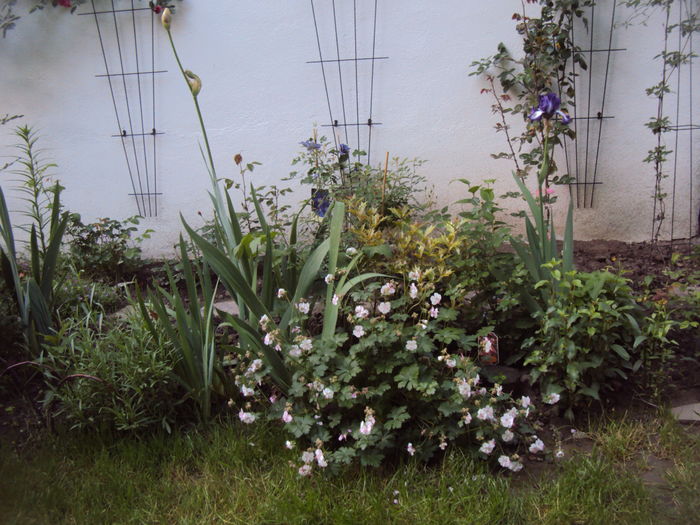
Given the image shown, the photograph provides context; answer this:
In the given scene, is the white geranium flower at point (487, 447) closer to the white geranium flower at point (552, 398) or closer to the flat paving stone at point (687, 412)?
the white geranium flower at point (552, 398)

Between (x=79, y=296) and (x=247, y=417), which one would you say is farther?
(x=79, y=296)

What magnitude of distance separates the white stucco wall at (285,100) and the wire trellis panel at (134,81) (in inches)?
1.7

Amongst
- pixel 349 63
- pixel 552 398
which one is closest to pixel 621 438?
pixel 552 398

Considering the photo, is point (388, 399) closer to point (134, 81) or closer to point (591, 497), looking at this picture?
point (591, 497)

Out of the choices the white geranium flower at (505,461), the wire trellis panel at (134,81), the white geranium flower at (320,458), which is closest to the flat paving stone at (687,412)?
the white geranium flower at (505,461)

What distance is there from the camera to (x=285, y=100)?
12.4ft

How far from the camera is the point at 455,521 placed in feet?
5.60

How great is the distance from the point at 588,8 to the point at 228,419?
3.10 meters

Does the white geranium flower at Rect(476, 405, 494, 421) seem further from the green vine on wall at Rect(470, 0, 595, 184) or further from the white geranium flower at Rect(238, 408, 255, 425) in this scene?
the green vine on wall at Rect(470, 0, 595, 184)

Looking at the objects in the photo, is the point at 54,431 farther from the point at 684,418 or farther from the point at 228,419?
the point at 684,418

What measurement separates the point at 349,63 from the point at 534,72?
1.12m

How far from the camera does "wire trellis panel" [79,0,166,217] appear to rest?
381 cm

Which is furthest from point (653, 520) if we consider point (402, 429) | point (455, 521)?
point (402, 429)

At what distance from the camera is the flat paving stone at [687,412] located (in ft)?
6.81
